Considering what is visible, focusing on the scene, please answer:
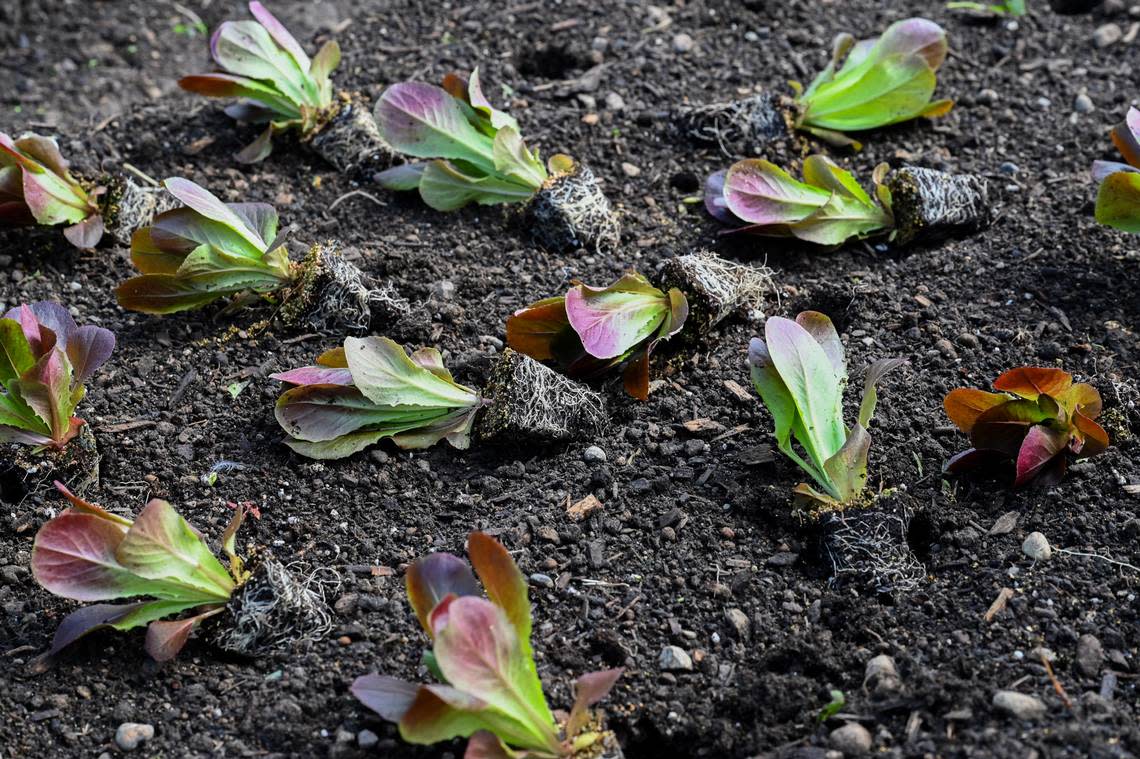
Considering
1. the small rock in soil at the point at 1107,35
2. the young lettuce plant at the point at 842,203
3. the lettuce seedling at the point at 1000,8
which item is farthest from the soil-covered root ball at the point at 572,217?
the small rock in soil at the point at 1107,35

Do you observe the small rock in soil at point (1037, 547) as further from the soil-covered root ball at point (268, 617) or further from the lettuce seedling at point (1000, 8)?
the lettuce seedling at point (1000, 8)

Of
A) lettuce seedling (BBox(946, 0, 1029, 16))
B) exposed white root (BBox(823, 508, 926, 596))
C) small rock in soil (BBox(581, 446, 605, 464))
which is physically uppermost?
lettuce seedling (BBox(946, 0, 1029, 16))

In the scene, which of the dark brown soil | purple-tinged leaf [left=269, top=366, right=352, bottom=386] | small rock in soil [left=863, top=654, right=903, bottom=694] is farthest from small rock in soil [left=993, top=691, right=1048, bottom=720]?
purple-tinged leaf [left=269, top=366, right=352, bottom=386]

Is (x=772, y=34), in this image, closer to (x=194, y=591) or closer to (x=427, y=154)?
(x=427, y=154)

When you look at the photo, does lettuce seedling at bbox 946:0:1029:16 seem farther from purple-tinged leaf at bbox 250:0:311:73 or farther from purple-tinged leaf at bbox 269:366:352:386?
purple-tinged leaf at bbox 269:366:352:386

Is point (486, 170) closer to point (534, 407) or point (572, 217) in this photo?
point (572, 217)

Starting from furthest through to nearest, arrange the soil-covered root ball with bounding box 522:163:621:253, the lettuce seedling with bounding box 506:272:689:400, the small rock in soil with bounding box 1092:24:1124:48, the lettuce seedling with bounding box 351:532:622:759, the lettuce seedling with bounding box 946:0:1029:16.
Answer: the lettuce seedling with bounding box 946:0:1029:16 → the small rock in soil with bounding box 1092:24:1124:48 → the soil-covered root ball with bounding box 522:163:621:253 → the lettuce seedling with bounding box 506:272:689:400 → the lettuce seedling with bounding box 351:532:622:759

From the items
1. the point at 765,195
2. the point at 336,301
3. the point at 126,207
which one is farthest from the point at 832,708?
the point at 126,207
